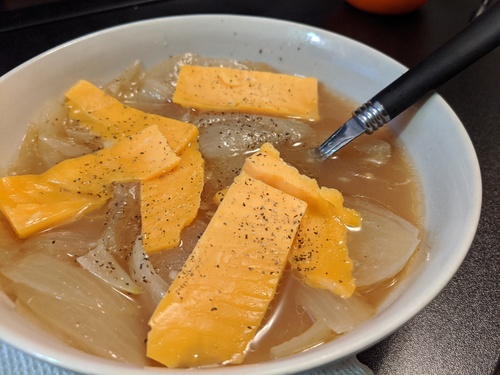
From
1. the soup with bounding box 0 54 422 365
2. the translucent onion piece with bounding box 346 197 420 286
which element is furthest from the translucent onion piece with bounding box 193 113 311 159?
the translucent onion piece with bounding box 346 197 420 286

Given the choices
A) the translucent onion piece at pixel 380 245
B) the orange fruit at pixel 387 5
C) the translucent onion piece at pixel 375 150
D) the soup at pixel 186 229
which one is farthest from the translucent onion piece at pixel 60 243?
the orange fruit at pixel 387 5

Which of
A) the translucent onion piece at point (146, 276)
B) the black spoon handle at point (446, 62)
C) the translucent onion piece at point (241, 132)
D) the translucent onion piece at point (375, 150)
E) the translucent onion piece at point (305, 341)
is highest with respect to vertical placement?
the black spoon handle at point (446, 62)

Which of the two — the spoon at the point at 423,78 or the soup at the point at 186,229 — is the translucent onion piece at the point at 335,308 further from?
the spoon at the point at 423,78

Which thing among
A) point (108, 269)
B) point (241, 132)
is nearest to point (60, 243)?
point (108, 269)

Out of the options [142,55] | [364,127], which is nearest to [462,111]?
[364,127]

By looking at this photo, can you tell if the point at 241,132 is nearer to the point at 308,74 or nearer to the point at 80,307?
the point at 308,74
